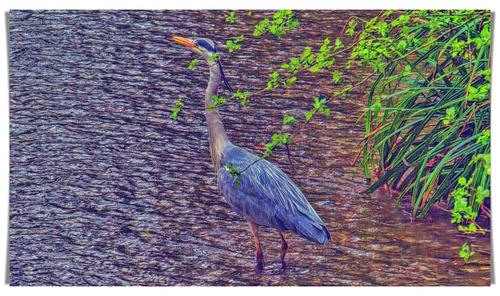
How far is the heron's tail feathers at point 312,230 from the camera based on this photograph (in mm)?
6102

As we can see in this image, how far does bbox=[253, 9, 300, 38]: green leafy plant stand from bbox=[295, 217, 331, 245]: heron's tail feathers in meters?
1.08

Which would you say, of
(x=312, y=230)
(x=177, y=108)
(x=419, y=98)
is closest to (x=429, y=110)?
(x=419, y=98)

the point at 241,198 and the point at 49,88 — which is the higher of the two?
the point at 49,88

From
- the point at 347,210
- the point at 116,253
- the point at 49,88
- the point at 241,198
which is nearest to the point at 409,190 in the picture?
the point at 347,210

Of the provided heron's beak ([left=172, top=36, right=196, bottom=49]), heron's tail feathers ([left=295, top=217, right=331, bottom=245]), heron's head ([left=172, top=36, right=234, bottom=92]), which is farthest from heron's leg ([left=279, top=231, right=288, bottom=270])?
heron's beak ([left=172, top=36, right=196, bottom=49])

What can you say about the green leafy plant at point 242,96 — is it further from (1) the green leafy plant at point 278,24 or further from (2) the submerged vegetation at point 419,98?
(1) the green leafy plant at point 278,24

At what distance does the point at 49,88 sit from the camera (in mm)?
6355

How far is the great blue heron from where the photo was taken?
610cm

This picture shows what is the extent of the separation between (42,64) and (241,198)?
1.45m

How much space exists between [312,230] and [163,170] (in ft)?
3.13

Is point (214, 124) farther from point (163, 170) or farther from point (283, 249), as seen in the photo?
point (283, 249)

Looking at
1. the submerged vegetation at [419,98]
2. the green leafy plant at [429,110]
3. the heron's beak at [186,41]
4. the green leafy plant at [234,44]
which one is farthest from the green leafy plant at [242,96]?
the green leafy plant at [429,110]

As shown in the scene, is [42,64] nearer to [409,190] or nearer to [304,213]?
[304,213]

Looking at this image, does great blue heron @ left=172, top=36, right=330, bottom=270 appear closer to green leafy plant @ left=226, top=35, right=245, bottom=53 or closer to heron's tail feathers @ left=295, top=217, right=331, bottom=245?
heron's tail feathers @ left=295, top=217, right=331, bottom=245
